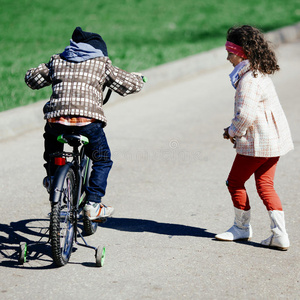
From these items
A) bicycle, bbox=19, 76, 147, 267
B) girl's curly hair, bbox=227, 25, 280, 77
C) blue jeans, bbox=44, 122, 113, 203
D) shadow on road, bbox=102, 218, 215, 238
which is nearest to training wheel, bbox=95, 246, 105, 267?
bicycle, bbox=19, 76, 147, 267

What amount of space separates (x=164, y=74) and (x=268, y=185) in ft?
18.9

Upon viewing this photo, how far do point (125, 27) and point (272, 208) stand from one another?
9.58 meters

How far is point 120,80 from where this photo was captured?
4.35 meters

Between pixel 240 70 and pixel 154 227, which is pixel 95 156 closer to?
pixel 154 227

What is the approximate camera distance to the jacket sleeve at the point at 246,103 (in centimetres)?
416

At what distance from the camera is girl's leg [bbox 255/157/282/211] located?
14.5ft

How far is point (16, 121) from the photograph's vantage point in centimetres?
757

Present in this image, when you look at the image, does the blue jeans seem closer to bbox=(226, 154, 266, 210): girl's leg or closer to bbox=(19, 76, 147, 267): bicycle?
bbox=(19, 76, 147, 267): bicycle

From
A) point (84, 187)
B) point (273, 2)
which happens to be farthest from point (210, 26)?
point (84, 187)

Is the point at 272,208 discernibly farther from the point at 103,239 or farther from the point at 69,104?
the point at 69,104

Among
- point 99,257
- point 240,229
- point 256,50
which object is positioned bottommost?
point 99,257

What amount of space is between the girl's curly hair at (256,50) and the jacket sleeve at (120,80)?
30.4 inches

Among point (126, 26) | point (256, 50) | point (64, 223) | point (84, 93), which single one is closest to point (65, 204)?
point (64, 223)

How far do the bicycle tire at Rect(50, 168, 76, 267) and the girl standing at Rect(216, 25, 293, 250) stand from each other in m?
1.16
